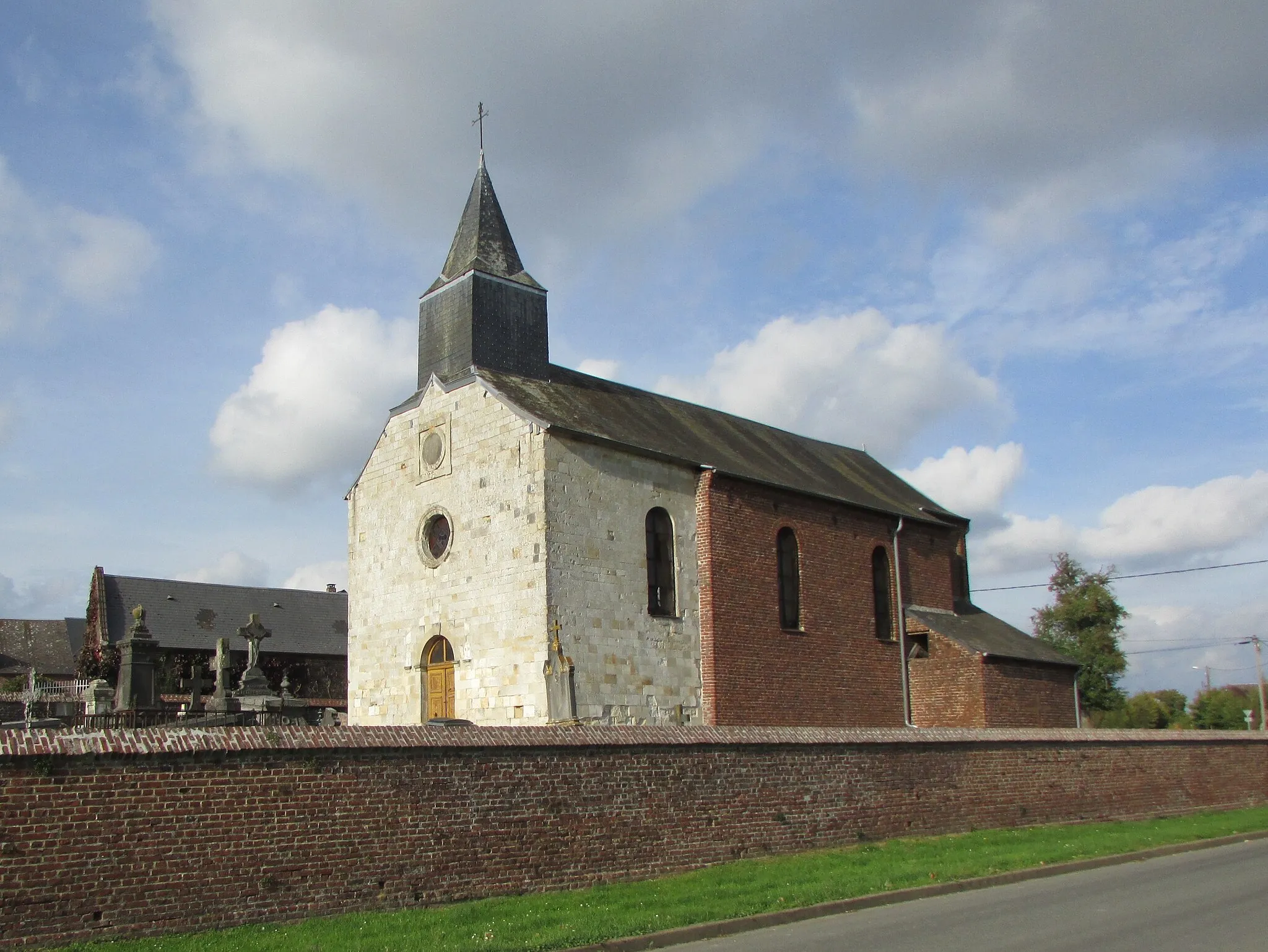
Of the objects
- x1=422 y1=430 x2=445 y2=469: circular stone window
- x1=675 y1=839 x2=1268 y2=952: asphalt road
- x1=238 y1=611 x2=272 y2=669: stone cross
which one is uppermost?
x1=422 y1=430 x2=445 y2=469: circular stone window

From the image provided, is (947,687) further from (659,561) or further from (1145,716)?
(1145,716)

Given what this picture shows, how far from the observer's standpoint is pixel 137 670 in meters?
21.1

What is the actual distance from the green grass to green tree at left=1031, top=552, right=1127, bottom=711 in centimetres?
2941

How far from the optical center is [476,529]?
64.9 ft

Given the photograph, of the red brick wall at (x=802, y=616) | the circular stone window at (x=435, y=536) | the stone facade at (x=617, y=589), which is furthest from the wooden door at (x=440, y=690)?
the red brick wall at (x=802, y=616)

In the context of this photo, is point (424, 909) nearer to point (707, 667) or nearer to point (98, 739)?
point (98, 739)

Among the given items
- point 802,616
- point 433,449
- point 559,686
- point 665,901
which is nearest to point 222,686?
point 433,449

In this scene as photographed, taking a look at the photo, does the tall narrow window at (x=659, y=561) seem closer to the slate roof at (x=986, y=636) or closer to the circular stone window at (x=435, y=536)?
the circular stone window at (x=435, y=536)

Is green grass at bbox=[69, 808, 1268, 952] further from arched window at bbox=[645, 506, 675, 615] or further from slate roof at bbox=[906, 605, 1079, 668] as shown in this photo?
slate roof at bbox=[906, 605, 1079, 668]

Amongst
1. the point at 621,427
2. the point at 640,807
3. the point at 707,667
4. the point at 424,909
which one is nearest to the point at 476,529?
the point at 621,427

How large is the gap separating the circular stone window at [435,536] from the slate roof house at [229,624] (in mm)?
21200

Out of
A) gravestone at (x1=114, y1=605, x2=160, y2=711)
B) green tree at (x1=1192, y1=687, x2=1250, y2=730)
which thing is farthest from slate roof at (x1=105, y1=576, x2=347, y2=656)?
green tree at (x1=1192, y1=687, x2=1250, y2=730)

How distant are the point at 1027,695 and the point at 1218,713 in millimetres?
29537

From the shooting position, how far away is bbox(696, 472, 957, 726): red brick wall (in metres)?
20.7
